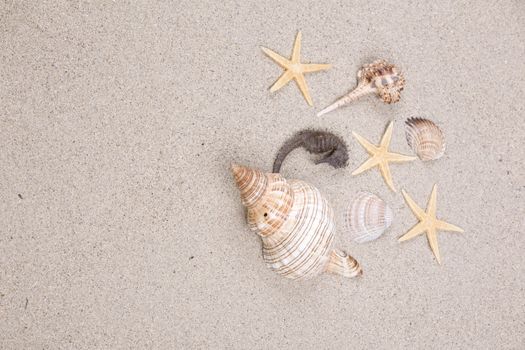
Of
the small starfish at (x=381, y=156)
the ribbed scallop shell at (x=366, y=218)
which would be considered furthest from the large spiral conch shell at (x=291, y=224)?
the small starfish at (x=381, y=156)

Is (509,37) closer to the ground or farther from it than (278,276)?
farther from it

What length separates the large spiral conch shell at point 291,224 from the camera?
1.52 m

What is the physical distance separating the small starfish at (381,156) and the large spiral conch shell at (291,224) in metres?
0.20

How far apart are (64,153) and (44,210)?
177 mm

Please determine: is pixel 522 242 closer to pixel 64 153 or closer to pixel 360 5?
pixel 360 5

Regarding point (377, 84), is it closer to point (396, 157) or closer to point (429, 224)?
point (396, 157)

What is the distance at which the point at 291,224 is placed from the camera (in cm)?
157

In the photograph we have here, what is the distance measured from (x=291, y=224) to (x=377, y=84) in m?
0.55

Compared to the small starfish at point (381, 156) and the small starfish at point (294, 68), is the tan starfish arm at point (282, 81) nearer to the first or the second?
the small starfish at point (294, 68)

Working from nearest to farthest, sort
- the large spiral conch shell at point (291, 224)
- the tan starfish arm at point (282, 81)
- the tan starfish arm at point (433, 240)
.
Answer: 1. the large spiral conch shell at point (291, 224)
2. the tan starfish arm at point (282, 81)
3. the tan starfish arm at point (433, 240)

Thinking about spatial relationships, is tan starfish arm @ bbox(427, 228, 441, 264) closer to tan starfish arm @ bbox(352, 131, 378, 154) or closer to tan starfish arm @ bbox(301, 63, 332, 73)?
tan starfish arm @ bbox(352, 131, 378, 154)

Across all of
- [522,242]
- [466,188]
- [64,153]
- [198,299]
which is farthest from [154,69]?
[522,242]

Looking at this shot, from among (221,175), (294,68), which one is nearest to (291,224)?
(221,175)

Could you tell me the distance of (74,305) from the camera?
5.16ft
